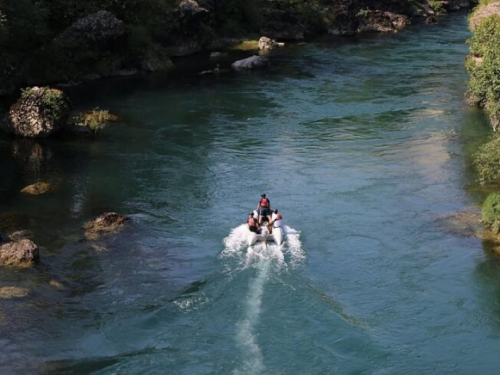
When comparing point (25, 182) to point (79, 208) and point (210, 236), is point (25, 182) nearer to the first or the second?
point (79, 208)

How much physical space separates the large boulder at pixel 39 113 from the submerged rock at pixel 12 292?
24767 millimetres

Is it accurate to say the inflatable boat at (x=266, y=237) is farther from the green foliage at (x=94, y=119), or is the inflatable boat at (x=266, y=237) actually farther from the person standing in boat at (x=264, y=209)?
the green foliage at (x=94, y=119)

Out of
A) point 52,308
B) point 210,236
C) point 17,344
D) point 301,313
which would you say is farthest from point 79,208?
point 301,313

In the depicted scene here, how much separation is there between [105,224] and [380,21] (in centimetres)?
7789

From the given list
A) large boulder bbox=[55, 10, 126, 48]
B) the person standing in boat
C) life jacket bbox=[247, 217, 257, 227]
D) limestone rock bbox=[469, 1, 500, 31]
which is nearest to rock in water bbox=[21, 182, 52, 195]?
the person standing in boat

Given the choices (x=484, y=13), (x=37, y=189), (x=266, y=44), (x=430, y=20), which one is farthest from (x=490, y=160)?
(x=430, y=20)

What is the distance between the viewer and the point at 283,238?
3728 cm

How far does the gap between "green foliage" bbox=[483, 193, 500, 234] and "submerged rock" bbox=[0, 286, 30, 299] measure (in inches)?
916

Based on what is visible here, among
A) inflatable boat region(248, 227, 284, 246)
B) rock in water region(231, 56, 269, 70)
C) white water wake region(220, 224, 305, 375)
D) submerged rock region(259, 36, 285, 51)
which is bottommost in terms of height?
white water wake region(220, 224, 305, 375)

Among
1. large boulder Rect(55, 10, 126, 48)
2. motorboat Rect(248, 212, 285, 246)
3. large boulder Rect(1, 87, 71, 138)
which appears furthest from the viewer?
large boulder Rect(55, 10, 126, 48)

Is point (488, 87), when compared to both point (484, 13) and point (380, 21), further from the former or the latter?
point (380, 21)

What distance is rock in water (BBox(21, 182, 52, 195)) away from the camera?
44812mm

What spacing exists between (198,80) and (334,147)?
25959 millimetres

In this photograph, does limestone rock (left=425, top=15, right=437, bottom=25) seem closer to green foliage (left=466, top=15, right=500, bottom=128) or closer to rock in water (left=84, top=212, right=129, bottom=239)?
green foliage (left=466, top=15, right=500, bottom=128)
